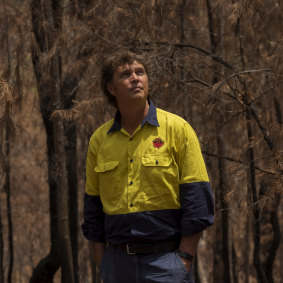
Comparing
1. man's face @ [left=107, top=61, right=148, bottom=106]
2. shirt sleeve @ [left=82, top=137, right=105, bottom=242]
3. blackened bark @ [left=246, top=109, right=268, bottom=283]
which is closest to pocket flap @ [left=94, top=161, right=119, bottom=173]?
shirt sleeve @ [left=82, top=137, right=105, bottom=242]

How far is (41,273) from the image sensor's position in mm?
9312

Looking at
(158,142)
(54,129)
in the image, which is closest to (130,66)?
(158,142)

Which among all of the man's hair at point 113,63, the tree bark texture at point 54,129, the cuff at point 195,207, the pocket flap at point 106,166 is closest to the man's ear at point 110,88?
the man's hair at point 113,63

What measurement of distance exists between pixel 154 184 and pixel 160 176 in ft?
0.18

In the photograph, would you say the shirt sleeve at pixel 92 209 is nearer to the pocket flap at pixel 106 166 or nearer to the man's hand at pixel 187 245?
the pocket flap at pixel 106 166

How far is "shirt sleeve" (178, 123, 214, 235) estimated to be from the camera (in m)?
2.95

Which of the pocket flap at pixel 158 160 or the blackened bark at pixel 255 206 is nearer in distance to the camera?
the pocket flap at pixel 158 160

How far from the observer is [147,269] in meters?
2.98

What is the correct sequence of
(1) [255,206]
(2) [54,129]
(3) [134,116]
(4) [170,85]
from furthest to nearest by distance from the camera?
(2) [54,129]
(4) [170,85]
(1) [255,206]
(3) [134,116]

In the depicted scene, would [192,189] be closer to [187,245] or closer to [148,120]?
[187,245]

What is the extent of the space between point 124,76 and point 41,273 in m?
6.78

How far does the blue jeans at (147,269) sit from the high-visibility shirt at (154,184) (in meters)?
0.09

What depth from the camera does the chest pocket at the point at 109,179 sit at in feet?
10.4

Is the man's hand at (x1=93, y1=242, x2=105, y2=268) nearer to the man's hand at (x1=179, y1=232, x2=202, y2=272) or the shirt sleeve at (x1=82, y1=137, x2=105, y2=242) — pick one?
the shirt sleeve at (x1=82, y1=137, x2=105, y2=242)
